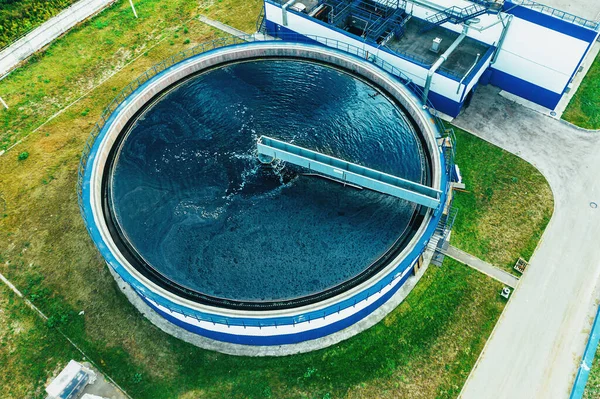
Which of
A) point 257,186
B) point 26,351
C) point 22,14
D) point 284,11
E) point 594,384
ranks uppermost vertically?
point 284,11

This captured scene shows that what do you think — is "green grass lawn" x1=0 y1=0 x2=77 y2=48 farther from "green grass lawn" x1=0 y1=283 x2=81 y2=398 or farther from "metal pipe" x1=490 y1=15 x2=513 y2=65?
"metal pipe" x1=490 y1=15 x2=513 y2=65

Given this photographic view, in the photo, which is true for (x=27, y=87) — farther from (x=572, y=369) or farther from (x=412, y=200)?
(x=572, y=369)

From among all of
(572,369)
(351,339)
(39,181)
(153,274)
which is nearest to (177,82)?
(39,181)

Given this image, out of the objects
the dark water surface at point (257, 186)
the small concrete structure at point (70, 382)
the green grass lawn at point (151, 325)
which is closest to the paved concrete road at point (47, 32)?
the green grass lawn at point (151, 325)

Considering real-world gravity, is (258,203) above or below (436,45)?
below

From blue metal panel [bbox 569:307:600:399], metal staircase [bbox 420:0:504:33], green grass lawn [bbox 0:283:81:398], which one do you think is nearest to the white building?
metal staircase [bbox 420:0:504:33]

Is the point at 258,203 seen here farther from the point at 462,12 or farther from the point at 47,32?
the point at 47,32

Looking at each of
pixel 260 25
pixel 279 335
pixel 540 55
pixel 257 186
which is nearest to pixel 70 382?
pixel 279 335
